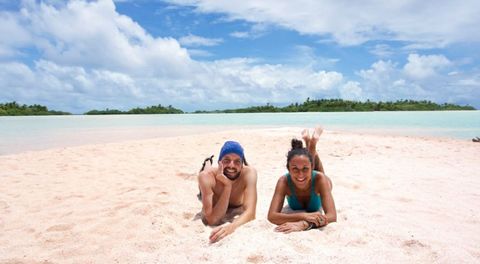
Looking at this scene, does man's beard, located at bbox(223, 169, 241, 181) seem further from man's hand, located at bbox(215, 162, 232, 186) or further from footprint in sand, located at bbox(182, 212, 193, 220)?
footprint in sand, located at bbox(182, 212, 193, 220)

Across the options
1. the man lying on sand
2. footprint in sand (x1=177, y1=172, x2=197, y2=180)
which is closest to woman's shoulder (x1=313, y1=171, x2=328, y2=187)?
the man lying on sand

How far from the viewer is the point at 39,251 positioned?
11.9ft

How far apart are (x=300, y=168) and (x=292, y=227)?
68 cm

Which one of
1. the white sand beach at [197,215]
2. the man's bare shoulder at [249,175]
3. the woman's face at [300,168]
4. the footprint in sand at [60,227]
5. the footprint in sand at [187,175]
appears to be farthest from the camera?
the footprint in sand at [187,175]

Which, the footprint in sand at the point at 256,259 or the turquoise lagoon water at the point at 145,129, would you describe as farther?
the turquoise lagoon water at the point at 145,129

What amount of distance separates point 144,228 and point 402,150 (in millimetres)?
9634

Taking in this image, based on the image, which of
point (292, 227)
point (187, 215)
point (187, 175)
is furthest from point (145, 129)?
point (292, 227)

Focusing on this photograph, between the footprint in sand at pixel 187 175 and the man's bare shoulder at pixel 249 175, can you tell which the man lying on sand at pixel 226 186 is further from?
the footprint in sand at pixel 187 175

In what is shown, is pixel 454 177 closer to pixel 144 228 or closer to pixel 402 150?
pixel 402 150

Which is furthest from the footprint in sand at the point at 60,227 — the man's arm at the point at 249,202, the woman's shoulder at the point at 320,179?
the woman's shoulder at the point at 320,179

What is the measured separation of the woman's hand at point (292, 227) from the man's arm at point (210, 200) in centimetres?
86

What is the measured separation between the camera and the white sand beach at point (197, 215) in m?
3.27

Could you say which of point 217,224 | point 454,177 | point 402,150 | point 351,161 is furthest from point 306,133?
point 402,150

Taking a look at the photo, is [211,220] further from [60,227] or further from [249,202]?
[60,227]
